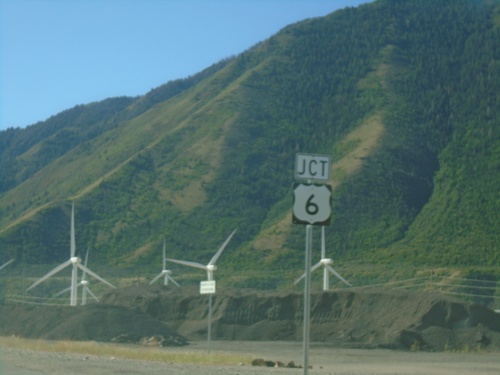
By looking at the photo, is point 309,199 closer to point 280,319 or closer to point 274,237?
point 280,319

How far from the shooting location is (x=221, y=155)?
470 ft

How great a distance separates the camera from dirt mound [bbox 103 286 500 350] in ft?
184

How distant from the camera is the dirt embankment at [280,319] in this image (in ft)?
184

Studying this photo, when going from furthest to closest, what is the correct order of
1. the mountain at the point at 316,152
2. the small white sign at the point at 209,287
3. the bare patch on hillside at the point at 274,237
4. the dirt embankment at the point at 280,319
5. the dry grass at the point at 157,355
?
the mountain at the point at 316,152 < the bare patch on hillside at the point at 274,237 < the dirt embankment at the point at 280,319 < the small white sign at the point at 209,287 < the dry grass at the point at 157,355

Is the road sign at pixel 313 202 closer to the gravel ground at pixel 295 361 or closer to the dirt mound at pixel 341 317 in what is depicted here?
the gravel ground at pixel 295 361

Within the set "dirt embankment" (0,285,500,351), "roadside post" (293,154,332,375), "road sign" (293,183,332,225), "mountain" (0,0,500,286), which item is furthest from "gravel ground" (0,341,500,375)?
"mountain" (0,0,500,286)

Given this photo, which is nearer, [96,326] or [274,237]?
[96,326]

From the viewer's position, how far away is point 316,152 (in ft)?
488

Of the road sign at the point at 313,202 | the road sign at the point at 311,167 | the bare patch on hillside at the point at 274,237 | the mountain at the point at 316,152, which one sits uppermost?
the mountain at the point at 316,152

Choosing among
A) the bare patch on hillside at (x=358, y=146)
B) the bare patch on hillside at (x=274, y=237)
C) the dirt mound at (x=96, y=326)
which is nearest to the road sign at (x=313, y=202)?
the dirt mound at (x=96, y=326)

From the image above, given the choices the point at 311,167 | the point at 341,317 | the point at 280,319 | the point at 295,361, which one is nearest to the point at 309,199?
the point at 311,167

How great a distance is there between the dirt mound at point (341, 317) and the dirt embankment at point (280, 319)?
0.06 metres

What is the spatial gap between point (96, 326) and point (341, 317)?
17.4 meters

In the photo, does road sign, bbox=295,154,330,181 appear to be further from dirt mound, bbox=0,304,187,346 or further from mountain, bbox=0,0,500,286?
mountain, bbox=0,0,500,286
